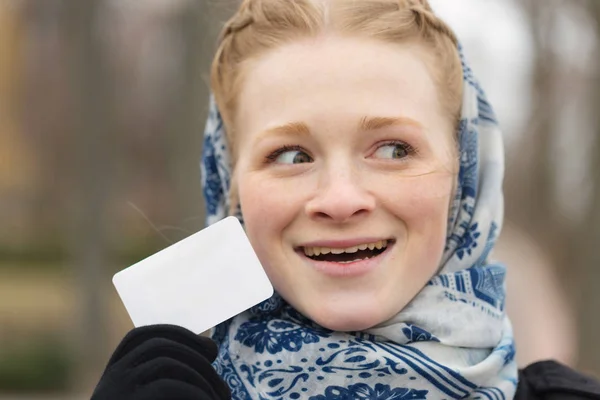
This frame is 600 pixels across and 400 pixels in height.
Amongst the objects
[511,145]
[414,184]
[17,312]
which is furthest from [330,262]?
[17,312]

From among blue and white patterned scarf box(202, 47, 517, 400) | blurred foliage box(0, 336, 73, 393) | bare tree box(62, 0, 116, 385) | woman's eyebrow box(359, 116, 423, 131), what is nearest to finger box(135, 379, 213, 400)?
blue and white patterned scarf box(202, 47, 517, 400)

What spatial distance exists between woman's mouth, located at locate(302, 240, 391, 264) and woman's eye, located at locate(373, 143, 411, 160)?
21 cm

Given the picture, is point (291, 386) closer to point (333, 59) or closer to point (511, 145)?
point (333, 59)

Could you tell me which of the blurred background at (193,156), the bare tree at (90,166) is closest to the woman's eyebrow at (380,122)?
the blurred background at (193,156)

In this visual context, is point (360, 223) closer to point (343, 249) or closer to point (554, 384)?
point (343, 249)

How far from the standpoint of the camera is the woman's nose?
1.73 m

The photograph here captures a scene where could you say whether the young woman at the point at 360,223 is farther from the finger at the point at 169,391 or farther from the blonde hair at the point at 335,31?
the finger at the point at 169,391

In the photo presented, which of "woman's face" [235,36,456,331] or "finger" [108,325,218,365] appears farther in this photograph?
"woman's face" [235,36,456,331]

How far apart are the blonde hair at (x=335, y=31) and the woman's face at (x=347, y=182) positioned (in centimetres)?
5

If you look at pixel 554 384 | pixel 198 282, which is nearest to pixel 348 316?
pixel 198 282

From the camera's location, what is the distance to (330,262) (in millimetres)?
1816

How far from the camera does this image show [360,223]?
1774mm

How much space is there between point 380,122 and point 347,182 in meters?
0.17

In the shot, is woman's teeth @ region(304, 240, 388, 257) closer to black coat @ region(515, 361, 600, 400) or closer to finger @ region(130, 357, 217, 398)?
finger @ region(130, 357, 217, 398)
